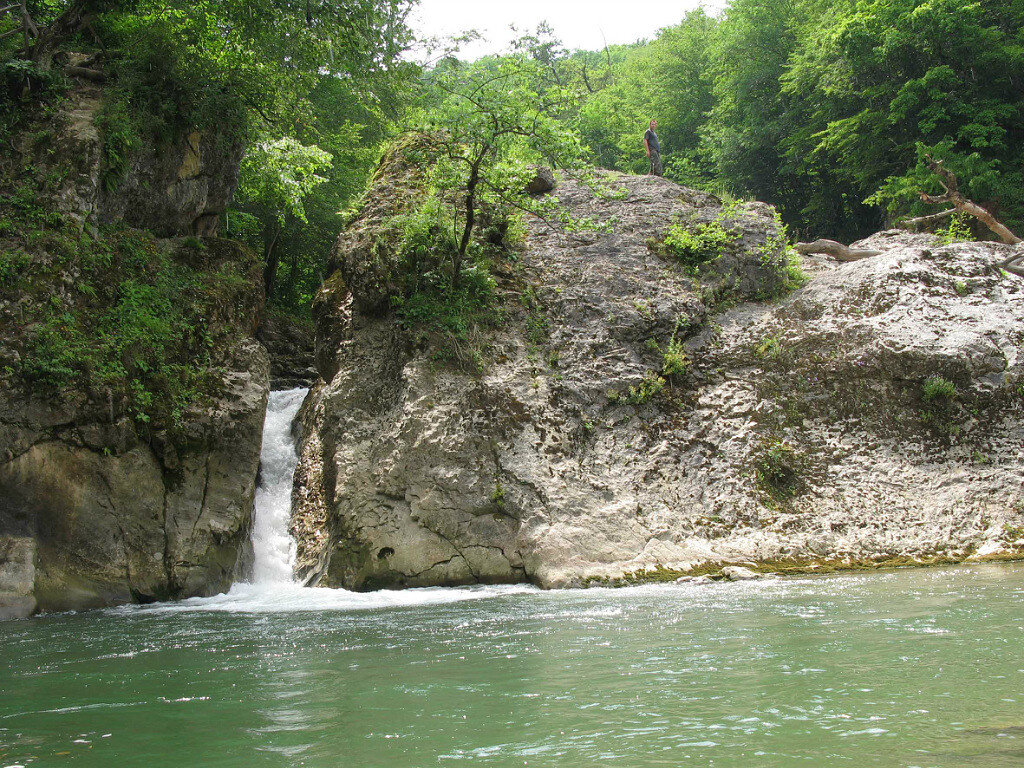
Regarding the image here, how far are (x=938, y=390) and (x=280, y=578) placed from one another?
10875 millimetres

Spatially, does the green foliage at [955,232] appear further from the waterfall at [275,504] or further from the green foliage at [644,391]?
the waterfall at [275,504]

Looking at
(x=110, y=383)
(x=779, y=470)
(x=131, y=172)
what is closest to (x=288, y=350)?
(x=131, y=172)

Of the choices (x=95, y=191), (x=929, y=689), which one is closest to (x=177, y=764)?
(x=929, y=689)

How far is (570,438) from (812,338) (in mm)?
4833

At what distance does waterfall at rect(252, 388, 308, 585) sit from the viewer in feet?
38.1

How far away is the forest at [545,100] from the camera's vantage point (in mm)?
11289

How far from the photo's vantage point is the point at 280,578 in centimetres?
1144

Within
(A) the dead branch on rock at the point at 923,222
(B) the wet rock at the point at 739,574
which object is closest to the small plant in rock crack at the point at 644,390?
(B) the wet rock at the point at 739,574

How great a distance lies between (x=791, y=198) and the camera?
29859mm

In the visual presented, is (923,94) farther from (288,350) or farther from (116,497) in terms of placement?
(116,497)

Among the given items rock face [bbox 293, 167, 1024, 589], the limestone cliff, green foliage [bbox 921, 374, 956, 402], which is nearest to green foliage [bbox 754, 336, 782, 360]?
rock face [bbox 293, 167, 1024, 589]

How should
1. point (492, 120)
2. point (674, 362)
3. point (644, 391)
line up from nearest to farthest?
point (492, 120) → point (644, 391) → point (674, 362)

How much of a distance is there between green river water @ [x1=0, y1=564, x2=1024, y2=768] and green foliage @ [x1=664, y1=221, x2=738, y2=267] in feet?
27.4

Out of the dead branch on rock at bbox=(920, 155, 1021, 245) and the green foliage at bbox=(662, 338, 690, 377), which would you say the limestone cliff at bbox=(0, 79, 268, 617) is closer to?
the green foliage at bbox=(662, 338, 690, 377)
